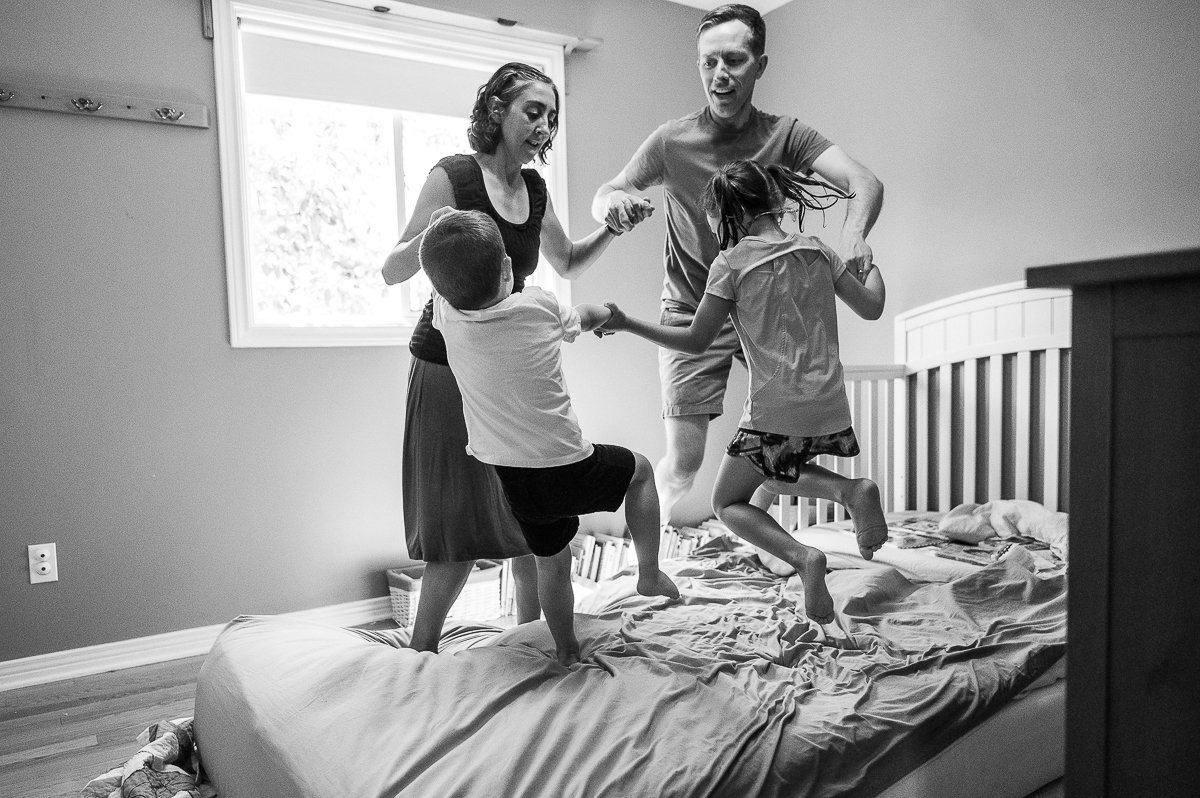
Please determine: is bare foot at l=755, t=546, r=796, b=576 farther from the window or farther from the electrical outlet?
the electrical outlet

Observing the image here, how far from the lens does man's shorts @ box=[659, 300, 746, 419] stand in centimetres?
218

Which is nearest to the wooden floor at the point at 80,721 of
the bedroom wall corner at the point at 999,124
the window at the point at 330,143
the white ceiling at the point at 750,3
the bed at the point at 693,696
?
the bed at the point at 693,696

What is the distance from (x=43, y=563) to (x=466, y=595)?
1307 millimetres

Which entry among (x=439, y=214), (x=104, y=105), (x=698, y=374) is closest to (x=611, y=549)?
(x=698, y=374)

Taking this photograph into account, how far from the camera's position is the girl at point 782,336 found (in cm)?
170

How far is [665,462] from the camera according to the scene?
7.53ft

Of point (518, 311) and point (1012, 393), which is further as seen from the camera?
point (1012, 393)

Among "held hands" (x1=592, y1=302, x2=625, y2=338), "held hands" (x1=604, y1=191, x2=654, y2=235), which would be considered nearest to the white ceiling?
"held hands" (x1=604, y1=191, x2=654, y2=235)

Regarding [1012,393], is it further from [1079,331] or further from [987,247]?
[1079,331]

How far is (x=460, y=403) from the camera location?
176 centimetres

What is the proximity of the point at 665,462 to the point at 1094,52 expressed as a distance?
1902 mm

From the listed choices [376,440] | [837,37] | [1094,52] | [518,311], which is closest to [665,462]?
[518,311]

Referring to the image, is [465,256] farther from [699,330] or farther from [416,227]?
[699,330]

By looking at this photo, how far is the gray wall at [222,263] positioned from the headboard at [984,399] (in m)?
0.16
